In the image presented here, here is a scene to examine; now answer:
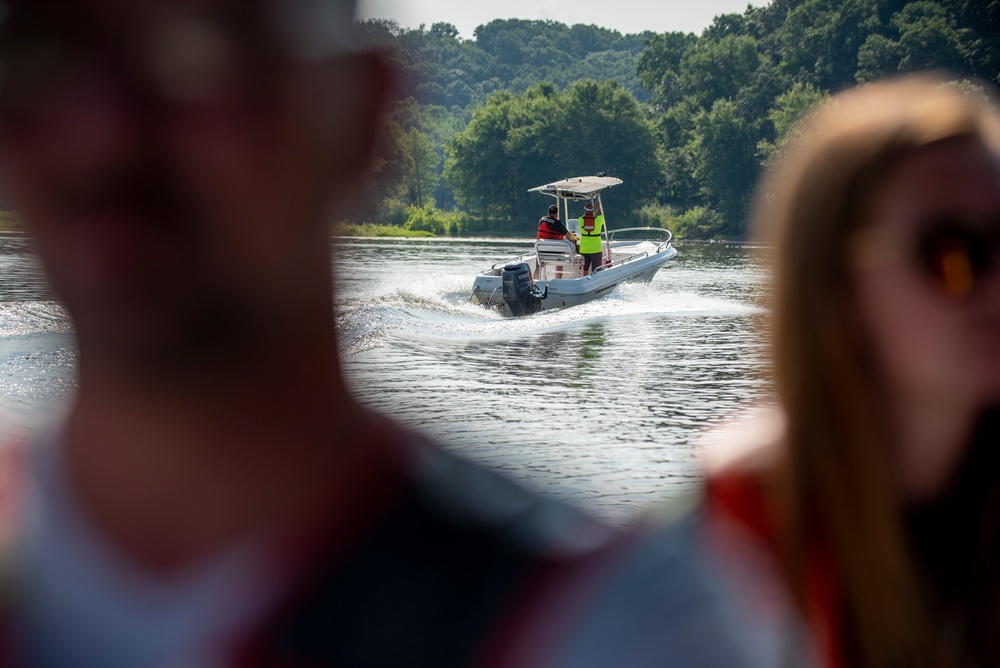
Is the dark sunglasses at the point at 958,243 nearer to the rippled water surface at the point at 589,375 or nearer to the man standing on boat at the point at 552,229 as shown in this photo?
the rippled water surface at the point at 589,375

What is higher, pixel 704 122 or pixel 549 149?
pixel 704 122

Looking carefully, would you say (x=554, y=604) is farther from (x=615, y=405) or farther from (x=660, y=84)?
(x=660, y=84)

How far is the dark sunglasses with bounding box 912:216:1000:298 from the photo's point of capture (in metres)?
0.78

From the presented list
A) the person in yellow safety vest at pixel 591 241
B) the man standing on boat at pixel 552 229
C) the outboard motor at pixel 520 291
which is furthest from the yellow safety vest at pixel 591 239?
the outboard motor at pixel 520 291

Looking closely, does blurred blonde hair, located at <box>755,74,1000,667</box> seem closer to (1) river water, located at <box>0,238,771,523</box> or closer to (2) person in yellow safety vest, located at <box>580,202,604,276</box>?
(1) river water, located at <box>0,238,771,523</box>

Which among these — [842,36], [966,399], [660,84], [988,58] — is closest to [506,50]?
[660,84]

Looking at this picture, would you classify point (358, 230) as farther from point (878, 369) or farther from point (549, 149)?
point (549, 149)

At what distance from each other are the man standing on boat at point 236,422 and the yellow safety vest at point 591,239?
14284 millimetres

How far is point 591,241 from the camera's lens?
14.8 meters

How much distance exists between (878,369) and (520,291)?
43.2ft

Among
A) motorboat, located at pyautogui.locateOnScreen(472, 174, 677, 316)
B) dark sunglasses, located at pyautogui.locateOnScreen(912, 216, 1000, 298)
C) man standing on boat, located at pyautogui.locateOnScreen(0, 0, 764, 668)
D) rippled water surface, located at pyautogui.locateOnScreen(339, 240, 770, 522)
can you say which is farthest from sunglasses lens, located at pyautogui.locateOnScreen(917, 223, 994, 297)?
motorboat, located at pyautogui.locateOnScreen(472, 174, 677, 316)

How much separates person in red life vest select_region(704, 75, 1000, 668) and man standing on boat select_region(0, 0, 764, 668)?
31cm

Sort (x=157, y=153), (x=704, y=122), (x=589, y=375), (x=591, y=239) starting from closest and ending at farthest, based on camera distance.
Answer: (x=157, y=153) < (x=589, y=375) < (x=591, y=239) < (x=704, y=122)

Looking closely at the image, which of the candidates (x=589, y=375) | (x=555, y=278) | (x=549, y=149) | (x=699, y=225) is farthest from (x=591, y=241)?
(x=549, y=149)
